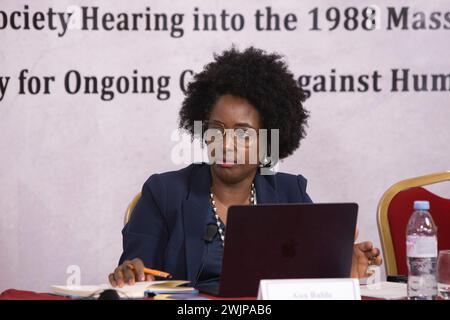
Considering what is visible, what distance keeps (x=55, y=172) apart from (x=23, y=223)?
11.2 inches

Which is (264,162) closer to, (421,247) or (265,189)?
→ (265,189)

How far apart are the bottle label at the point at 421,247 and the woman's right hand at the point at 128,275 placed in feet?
2.26

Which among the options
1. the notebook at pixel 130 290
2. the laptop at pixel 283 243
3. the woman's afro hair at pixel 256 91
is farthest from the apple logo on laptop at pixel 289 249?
the woman's afro hair at pixel 256 91

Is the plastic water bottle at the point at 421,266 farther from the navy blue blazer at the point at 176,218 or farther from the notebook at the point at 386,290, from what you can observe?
the navy blue blazer at the point at 176,218

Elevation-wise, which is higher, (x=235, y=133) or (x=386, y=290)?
(x=235, y=133)

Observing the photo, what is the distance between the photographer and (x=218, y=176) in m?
2.56

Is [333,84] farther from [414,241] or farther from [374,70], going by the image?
[414,241]

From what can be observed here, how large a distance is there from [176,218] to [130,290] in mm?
598

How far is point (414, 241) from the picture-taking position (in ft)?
6.52

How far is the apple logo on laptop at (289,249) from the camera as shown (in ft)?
6.00

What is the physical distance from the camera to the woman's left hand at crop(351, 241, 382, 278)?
2186 mm

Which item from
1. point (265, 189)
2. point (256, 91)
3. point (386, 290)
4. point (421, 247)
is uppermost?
point (256, 91)

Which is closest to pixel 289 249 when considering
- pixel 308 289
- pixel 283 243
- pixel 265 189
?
pixel 283 243

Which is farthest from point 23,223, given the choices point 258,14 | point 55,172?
point 258,14
